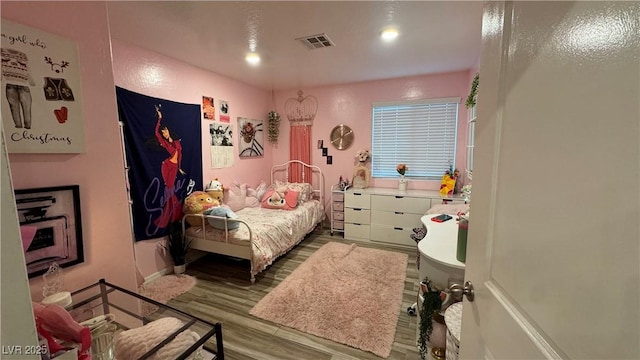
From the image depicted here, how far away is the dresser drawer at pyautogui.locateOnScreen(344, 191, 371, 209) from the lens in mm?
3788

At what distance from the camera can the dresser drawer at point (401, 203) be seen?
3.48 m

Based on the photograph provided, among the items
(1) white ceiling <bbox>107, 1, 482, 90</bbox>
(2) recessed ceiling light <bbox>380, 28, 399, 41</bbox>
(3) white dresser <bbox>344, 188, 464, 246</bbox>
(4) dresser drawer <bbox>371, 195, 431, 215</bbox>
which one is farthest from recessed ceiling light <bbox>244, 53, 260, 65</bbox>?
(4) dresser drawer <bbox>371, 195, 431, 215</bbox>

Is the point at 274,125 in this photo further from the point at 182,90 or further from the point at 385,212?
the point at 385,212

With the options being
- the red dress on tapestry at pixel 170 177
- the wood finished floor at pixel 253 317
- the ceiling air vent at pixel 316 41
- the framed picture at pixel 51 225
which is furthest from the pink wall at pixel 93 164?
the ceiling air vent at pixel 316 41

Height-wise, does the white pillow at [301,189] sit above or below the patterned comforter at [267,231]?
above

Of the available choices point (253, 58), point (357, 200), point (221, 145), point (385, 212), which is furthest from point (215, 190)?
point (385, 212)

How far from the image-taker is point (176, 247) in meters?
2.87

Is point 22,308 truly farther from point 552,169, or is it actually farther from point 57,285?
point 57,285

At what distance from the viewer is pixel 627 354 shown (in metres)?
0.37

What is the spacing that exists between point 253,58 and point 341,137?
1865 millimetres

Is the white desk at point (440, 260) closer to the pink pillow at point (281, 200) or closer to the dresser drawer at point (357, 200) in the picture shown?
the dresser drawer at point (357, 200)

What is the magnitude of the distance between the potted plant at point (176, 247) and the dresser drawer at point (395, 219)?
8.22 ft

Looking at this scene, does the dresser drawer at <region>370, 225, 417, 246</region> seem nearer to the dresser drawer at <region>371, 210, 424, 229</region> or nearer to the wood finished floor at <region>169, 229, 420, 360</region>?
the dresser drawer at <region>371, 210, 424, 229</region>

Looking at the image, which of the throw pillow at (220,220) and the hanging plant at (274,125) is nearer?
the throw pillow at (220,220)
